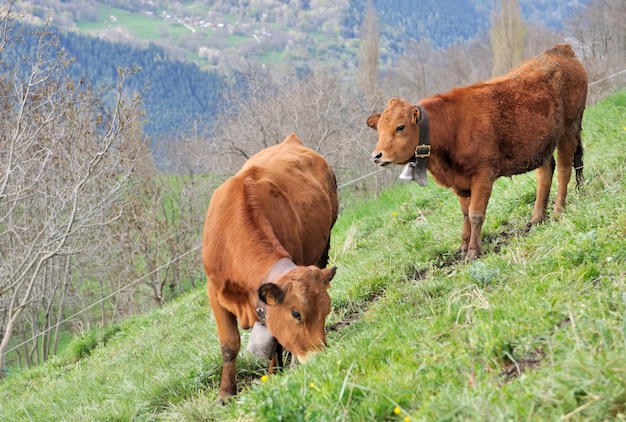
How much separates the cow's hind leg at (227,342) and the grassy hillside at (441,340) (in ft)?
0.60

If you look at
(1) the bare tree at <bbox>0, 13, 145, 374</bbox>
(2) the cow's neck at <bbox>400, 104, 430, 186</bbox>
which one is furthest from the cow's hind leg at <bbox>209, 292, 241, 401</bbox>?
(1) the bare tree at <bbox>0, 13, 145, 374</bbox>

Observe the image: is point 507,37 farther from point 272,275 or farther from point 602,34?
point 272,275

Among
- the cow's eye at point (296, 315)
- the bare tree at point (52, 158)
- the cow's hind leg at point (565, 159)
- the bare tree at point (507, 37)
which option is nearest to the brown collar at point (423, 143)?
the cow's hind leg at point (565, 159)

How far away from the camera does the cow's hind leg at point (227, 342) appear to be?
6000 mm

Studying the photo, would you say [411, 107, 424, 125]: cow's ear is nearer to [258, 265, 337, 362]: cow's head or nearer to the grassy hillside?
the grassy hillside

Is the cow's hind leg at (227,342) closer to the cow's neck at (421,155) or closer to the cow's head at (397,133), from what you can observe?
the cow's head at (397,133)

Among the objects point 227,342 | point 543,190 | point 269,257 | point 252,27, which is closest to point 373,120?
point 543,190

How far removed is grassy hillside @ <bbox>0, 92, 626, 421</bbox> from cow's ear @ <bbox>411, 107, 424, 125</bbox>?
1598 mm

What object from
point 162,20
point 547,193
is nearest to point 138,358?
point 547,193

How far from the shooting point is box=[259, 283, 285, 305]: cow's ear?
16.6ft

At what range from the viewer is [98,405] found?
667 cm

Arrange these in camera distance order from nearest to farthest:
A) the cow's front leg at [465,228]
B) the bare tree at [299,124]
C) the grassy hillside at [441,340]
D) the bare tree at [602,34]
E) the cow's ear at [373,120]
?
the grassy hillside at [441,340], the cow's ear at [373,120], the cow's front leg at [465,228], the bare tree at [299,124], the bare tree at [602,34]

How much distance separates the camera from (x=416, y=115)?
7.13 metres

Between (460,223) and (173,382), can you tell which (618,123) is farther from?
(173,382)
